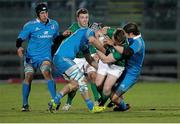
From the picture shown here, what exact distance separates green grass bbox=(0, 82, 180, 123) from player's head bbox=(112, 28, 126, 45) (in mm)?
1306

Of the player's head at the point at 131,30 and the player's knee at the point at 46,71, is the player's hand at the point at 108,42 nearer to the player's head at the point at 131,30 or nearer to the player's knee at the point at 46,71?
the player's head at the point at 131,30

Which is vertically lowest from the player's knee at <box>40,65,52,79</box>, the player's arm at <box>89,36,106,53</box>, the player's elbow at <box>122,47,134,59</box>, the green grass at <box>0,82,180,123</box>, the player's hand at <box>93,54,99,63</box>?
the green grass at <box>0,82,180,123</box>

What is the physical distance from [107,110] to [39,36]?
2.10 metres

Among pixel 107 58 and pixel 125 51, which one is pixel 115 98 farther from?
pixel 125 51

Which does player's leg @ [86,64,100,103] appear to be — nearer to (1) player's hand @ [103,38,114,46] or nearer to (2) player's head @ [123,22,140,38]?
(1) player's hand @ [103,38,114,46]

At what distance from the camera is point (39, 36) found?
16.9 metres

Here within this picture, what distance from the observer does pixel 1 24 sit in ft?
90.5

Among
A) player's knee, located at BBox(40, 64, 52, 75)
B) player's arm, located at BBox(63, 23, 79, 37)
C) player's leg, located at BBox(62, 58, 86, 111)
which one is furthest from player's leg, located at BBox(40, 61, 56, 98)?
player's arm, located at BBox(63, 23, 79, 37)

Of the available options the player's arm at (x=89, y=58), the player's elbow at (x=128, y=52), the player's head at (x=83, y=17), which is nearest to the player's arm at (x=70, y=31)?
the player's head at (x=83, y=17)

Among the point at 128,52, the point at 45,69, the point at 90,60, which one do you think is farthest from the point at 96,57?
the point at 128,52

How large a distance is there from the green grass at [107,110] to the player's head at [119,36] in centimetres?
131

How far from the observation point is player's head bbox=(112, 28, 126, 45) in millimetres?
15641

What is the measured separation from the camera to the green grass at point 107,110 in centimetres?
1379

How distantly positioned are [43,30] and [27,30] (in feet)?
1.04
